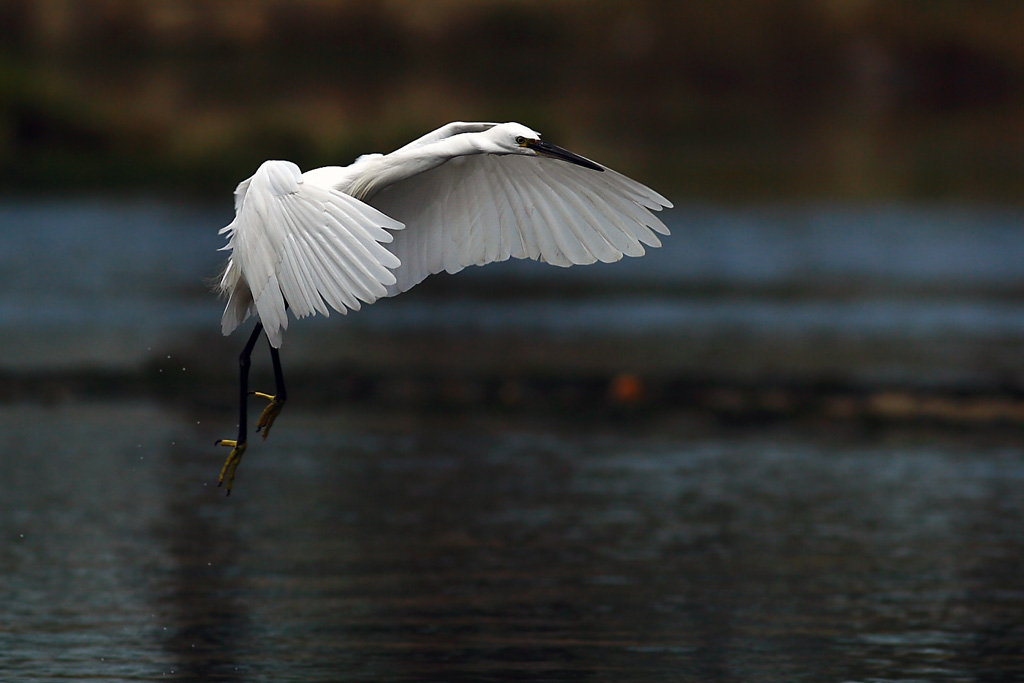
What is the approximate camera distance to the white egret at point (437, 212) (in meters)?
8.59

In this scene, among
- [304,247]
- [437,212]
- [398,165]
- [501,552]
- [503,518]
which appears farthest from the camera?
[503,518]

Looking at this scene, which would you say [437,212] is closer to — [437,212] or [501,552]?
[437,212]

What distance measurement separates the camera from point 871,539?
12969mm

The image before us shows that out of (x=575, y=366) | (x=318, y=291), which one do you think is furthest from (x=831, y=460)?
(x=318, y=291)

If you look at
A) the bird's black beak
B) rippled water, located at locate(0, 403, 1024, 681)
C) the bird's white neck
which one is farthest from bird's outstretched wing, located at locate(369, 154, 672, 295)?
rippled water, located at locate(0, 403, 1024, 681)

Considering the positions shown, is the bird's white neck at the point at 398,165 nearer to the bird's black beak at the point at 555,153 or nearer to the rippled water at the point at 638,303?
the bird's black beak at the point at 555,153

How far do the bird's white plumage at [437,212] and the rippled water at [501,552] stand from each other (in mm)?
1900

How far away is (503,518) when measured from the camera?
44.2 feet

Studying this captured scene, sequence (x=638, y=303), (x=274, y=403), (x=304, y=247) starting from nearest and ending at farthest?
(x=304, y=247) < (x=274, y=403) < (x=638, y=303)

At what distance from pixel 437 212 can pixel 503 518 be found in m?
3.85

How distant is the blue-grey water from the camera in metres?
9.87

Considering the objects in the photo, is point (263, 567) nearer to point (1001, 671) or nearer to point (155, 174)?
point (1001, 671)

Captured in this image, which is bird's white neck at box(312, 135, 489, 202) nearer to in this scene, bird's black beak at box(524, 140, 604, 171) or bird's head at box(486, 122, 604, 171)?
bird's head at box(486, 122, 604, 171)

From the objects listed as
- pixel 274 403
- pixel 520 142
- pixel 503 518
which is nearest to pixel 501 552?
pixel 503 518
